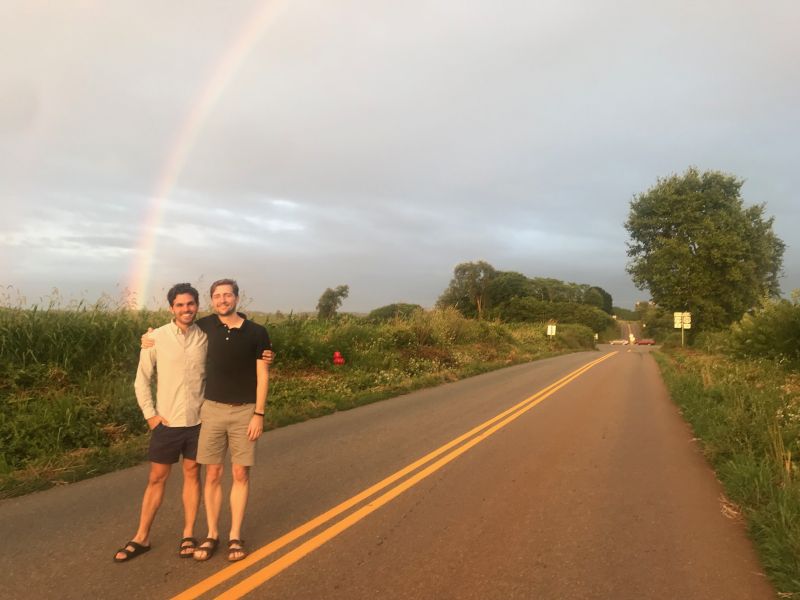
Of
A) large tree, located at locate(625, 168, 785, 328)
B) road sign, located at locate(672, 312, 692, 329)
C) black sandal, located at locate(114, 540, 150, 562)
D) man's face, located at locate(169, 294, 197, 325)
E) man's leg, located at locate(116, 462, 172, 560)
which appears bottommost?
black sandal, located at locate(114, 540, 150, 562)

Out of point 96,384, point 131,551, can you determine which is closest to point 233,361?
point 131,551

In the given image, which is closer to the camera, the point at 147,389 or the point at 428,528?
the point at 147,389

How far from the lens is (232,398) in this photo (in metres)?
4.07

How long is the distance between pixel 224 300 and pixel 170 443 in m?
1.14

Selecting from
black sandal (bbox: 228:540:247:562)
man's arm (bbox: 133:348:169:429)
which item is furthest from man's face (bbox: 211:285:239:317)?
black sandal (bbox: 228:540:247:562)

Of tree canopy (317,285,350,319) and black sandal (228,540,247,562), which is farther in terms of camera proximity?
tree canopy (317,285,350,319)

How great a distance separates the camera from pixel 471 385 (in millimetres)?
17109

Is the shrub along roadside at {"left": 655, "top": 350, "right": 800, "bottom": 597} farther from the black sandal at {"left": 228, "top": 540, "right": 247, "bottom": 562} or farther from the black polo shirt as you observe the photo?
the black polo shirt

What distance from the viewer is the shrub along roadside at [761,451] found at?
4.23m

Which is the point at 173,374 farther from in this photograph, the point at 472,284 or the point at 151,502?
the point at 472,284

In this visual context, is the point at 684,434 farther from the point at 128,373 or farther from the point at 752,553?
the point at 128,373

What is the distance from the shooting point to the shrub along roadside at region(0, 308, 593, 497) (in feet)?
22.3

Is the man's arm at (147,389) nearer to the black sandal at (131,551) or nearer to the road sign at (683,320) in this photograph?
the black sandal at (131,551)

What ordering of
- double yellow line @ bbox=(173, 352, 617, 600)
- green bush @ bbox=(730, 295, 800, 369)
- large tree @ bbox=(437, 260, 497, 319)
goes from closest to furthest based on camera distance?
double yellow line @ bbox=(173, 352, 617, 600), green bush @ bbox=(730, 295, 800, 369), large tree @ bbox=(437, 260, 497, 319)
